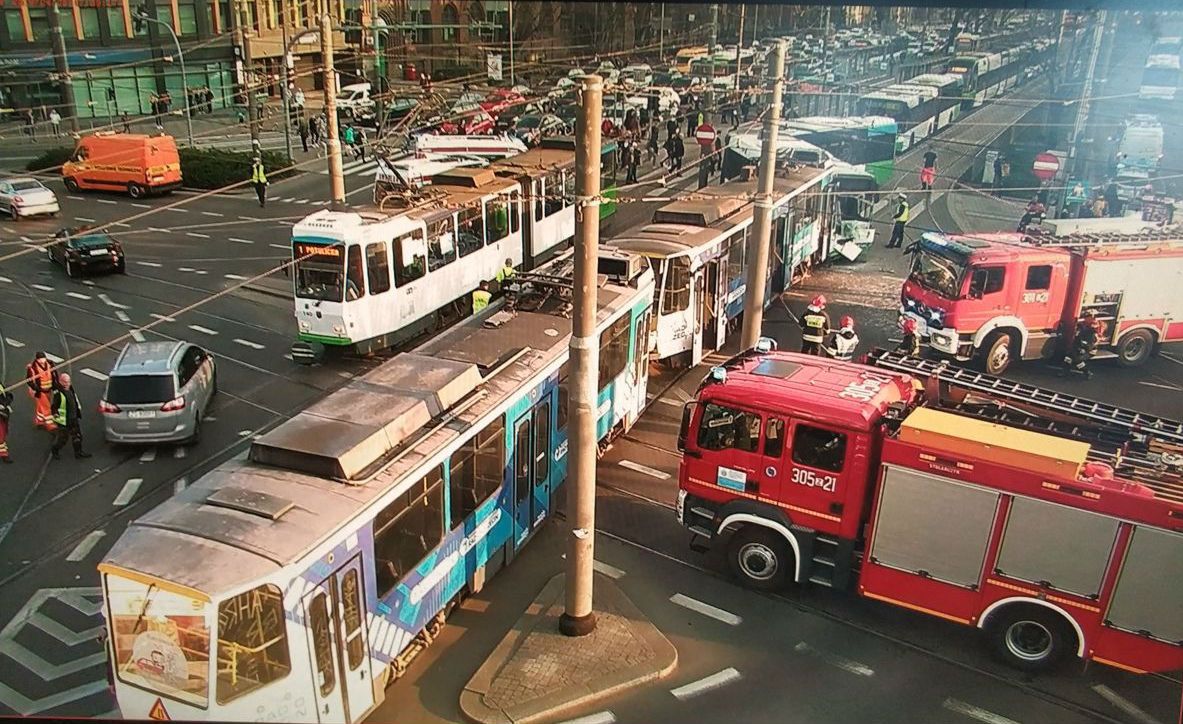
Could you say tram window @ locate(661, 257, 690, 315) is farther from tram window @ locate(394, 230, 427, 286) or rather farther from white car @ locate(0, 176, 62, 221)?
white car @ locate(0, 176, 62, 221)

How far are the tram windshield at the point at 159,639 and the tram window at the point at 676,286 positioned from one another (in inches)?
428

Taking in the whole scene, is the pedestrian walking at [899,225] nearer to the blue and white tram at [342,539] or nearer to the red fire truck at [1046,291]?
the red fire truck at [1046,291]

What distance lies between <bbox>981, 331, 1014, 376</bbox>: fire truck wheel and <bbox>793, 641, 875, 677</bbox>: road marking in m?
9.74

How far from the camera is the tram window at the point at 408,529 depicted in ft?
26.7

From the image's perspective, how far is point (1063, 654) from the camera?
363 inches

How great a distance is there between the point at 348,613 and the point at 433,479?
1581 millimetres

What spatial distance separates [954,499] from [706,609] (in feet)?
9.90

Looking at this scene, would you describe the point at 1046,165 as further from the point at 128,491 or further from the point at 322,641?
the point at 322,641

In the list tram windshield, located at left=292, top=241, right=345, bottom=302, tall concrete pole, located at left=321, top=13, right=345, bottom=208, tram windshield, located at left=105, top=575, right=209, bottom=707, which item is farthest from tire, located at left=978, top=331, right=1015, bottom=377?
tram windshield, located at left=105, top=575, right=209, bottom=707

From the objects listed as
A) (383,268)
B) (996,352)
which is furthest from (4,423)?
(996,352)

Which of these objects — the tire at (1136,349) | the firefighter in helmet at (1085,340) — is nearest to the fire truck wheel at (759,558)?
the firefighter in helmet at (1085,340)

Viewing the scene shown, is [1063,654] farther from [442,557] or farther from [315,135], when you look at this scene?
[315,135]

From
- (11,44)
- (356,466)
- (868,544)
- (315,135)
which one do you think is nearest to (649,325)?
(868,544)

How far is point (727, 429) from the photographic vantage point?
34.1 ft
